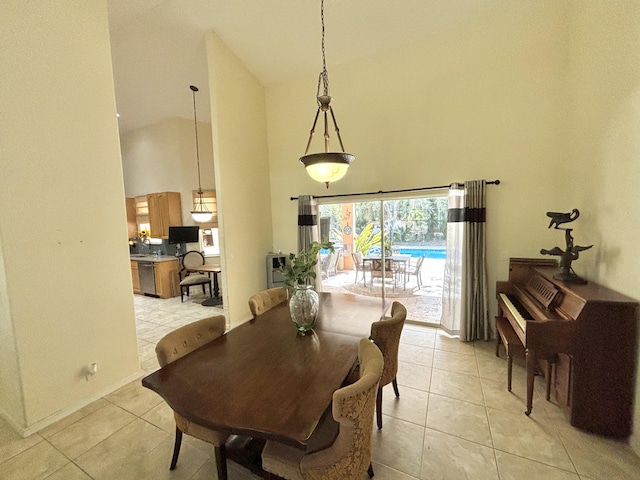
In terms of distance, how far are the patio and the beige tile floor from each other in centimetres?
168

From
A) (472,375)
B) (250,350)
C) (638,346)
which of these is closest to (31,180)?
(250,350)

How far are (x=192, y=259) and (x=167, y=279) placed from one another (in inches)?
30.0

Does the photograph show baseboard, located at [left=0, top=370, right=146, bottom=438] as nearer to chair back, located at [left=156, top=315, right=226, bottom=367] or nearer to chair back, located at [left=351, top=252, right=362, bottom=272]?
chair back, located at [left=156, top=315, right=226, bottom=367]

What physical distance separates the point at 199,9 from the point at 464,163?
3.85 metres

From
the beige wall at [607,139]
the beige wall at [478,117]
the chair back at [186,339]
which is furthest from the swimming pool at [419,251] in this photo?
the chair back at [186,339]

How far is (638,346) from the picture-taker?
5.72 ft

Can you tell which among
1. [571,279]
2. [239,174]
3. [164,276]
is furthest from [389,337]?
[164,276]

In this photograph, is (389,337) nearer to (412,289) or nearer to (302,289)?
(302,289)

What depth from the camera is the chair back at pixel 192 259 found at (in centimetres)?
548

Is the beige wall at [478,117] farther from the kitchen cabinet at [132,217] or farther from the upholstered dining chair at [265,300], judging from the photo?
the kitchen cabinet at [132,217]

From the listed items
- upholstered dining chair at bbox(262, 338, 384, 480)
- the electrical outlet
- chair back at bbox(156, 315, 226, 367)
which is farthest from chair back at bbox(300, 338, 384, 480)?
the electrical outlet

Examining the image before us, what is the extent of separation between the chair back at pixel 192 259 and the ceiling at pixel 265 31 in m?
3.21

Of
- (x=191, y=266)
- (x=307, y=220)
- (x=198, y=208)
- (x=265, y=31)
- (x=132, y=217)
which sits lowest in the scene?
(x=191, y=266)

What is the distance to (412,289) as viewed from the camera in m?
4.55
